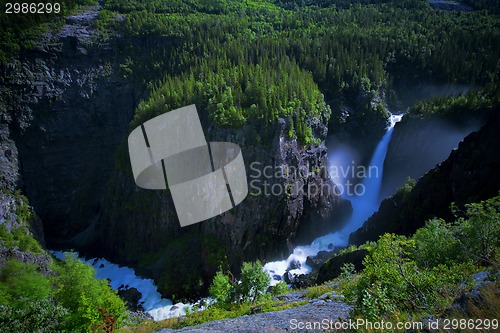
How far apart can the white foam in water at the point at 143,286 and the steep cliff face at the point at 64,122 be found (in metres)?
12.0

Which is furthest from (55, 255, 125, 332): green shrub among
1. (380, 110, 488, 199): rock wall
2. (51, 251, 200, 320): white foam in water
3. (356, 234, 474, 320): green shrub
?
(380, 110, 488, 199): rock wall

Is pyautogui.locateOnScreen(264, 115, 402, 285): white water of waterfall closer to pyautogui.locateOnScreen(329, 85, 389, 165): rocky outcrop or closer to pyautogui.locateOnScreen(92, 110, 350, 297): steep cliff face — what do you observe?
pyautogui.locateOnScreen(92, 110, 350, 297): steep cliff face

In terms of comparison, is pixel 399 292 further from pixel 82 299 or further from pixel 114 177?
pixel 114 177

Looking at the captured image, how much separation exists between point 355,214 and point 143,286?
3708cm

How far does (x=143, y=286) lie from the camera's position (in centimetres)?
5262

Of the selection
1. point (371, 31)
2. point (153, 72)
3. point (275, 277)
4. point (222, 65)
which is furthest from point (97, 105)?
point (371, 31)

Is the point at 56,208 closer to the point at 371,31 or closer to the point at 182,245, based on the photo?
the point at 182,245

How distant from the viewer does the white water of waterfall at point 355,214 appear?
51.7 metres

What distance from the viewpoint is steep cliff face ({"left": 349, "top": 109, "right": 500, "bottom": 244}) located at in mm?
35812

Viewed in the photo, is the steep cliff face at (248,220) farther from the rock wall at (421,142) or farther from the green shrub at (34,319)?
the green shrub at (34,319)

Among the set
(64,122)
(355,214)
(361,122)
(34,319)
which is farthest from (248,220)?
(64,122)

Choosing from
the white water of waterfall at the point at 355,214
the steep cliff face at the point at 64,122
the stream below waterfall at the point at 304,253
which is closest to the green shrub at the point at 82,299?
the stream below waterfall at the point at 304,253

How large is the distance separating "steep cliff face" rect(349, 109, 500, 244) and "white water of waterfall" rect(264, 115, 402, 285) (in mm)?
10703

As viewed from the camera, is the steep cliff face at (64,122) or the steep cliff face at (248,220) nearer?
the steep cliff face at (248,220)
